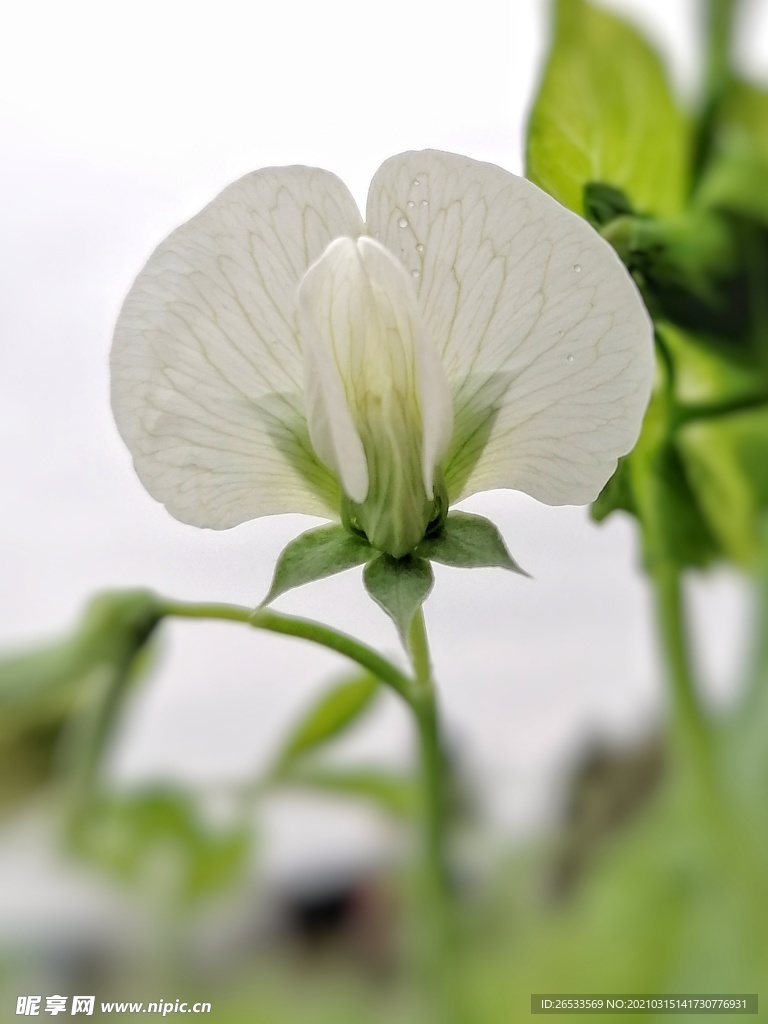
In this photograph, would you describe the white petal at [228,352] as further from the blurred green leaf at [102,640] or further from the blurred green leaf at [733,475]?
the blurred green leaf at [733,475]

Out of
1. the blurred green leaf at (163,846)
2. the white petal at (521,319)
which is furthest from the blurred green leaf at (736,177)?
the blurred green leaf at (163,846)

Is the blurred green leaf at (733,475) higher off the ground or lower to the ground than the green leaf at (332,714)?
higher

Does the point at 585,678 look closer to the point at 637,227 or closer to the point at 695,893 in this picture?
the point at 695,893

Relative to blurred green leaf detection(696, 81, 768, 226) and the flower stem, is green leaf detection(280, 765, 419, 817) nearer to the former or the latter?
the flower stem

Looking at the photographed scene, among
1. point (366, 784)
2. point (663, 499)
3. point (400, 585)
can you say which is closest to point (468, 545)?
point (400, 585)

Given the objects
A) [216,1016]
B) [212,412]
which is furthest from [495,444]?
[216,1016]

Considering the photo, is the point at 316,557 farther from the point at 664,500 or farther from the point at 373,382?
the point at 664,500
